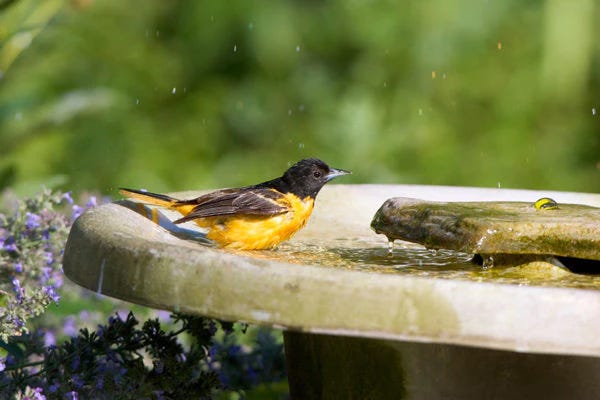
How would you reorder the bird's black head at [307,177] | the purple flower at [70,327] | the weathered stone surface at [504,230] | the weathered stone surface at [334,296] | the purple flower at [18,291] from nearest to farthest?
the weathered stone surface at [334,296]
the weathered stone surface at [504,230]
the purple flower at [18,291]
the bird's black head at [307,177]
the purple flower at [70,327]

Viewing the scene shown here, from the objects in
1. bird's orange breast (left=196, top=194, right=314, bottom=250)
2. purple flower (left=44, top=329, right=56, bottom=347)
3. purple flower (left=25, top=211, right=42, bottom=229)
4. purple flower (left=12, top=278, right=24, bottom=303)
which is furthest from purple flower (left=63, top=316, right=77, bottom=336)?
purple flower (left=12, top=278, right=24, bottom=303)

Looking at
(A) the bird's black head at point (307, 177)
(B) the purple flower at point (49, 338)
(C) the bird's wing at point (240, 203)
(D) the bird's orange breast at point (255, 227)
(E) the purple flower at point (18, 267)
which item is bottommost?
(B) the purple flower at point (49, 338)

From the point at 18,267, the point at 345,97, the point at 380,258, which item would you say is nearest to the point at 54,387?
the point at 18,267

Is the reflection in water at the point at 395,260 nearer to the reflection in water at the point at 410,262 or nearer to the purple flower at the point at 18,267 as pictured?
the reflection in water at the point at 410,262

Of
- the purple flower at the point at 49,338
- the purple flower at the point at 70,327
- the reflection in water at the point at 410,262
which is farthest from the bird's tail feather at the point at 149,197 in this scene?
the purple flower at the point at 70,327

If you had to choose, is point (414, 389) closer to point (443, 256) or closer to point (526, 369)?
point (526, 369)

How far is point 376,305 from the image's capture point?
170cm

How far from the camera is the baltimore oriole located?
276 cm

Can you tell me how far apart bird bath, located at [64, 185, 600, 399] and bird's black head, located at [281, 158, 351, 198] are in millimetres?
157

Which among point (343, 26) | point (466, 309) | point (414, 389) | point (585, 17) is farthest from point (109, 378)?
point (585, 17)

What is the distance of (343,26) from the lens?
633 centimetres

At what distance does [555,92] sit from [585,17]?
1.58 feet

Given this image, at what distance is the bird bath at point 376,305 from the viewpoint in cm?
166

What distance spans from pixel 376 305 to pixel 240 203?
3.70 ft
